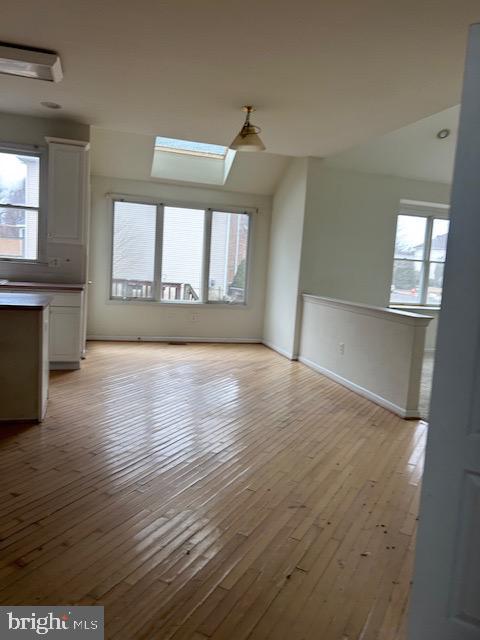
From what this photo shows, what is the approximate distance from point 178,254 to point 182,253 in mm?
63

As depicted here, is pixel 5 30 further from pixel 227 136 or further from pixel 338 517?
pixel 338 517

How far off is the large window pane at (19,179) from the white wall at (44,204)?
0.11 metres

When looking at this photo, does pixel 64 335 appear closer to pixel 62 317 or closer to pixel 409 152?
pixel 62 317

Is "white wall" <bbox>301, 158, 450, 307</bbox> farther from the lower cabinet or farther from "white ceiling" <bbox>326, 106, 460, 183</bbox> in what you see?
the lower cabinet

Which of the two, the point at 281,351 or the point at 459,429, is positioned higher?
the point at 459,429

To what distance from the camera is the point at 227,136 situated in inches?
209

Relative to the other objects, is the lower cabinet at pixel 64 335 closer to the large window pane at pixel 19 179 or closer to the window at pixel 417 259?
the large window pane at pixel 19 179

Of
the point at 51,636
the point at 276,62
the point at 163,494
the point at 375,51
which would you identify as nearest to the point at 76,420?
the point at 163,494

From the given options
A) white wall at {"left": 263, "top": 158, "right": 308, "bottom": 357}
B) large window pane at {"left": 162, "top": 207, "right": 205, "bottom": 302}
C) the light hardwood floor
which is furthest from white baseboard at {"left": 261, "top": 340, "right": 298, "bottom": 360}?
the light hardwood floor

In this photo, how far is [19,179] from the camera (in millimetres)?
5207

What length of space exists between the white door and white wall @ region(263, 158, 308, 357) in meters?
4.79

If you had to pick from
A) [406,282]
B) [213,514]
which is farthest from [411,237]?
[213,514]

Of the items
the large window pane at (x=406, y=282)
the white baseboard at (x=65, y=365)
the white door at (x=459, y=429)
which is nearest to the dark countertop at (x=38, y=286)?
the white baseboard at (x=65, y=365)

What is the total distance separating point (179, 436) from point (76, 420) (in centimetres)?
86
